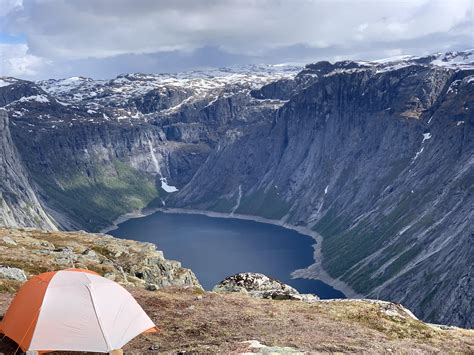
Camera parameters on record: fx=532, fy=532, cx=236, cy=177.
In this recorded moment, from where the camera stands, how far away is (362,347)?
29.5 m

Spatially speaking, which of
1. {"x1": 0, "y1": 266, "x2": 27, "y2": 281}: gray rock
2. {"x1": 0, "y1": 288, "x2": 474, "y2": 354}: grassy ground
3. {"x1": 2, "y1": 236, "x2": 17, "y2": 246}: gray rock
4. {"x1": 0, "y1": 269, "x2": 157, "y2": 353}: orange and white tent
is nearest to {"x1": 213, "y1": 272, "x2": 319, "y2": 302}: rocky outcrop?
{"x1": 0, "y1": 288, "x2": 474, "y2": 354}: grassy ground

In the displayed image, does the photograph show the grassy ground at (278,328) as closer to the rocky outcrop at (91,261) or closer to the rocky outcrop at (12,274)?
the rocky outcrop at (12,274)

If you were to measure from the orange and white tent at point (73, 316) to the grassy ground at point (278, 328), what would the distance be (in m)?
1.14

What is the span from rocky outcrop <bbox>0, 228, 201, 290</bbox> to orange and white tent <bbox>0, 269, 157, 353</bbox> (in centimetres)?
1601

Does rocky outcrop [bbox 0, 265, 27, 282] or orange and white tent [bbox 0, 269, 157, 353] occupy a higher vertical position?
orange and white tent [bbox 0, 269, 157, 353]

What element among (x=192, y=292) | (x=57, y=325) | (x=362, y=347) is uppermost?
(x=57, y=325)

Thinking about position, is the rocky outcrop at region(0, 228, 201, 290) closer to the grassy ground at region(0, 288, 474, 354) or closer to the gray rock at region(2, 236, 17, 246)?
the gray rock at region(2, 236, 17, 246)

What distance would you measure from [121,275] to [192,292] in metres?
14.5

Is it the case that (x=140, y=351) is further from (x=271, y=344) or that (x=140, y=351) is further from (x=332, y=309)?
(x=332, y=309)

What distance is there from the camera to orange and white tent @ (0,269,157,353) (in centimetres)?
2731

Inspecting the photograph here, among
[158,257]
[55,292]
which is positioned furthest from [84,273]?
[158,257]

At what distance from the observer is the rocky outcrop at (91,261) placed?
5306cm

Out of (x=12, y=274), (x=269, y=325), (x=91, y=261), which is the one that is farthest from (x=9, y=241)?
(x=269, y=325)

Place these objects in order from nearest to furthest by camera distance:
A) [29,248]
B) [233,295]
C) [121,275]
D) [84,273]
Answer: [84,273]
[233,295]
[121,275]
[29,248]
